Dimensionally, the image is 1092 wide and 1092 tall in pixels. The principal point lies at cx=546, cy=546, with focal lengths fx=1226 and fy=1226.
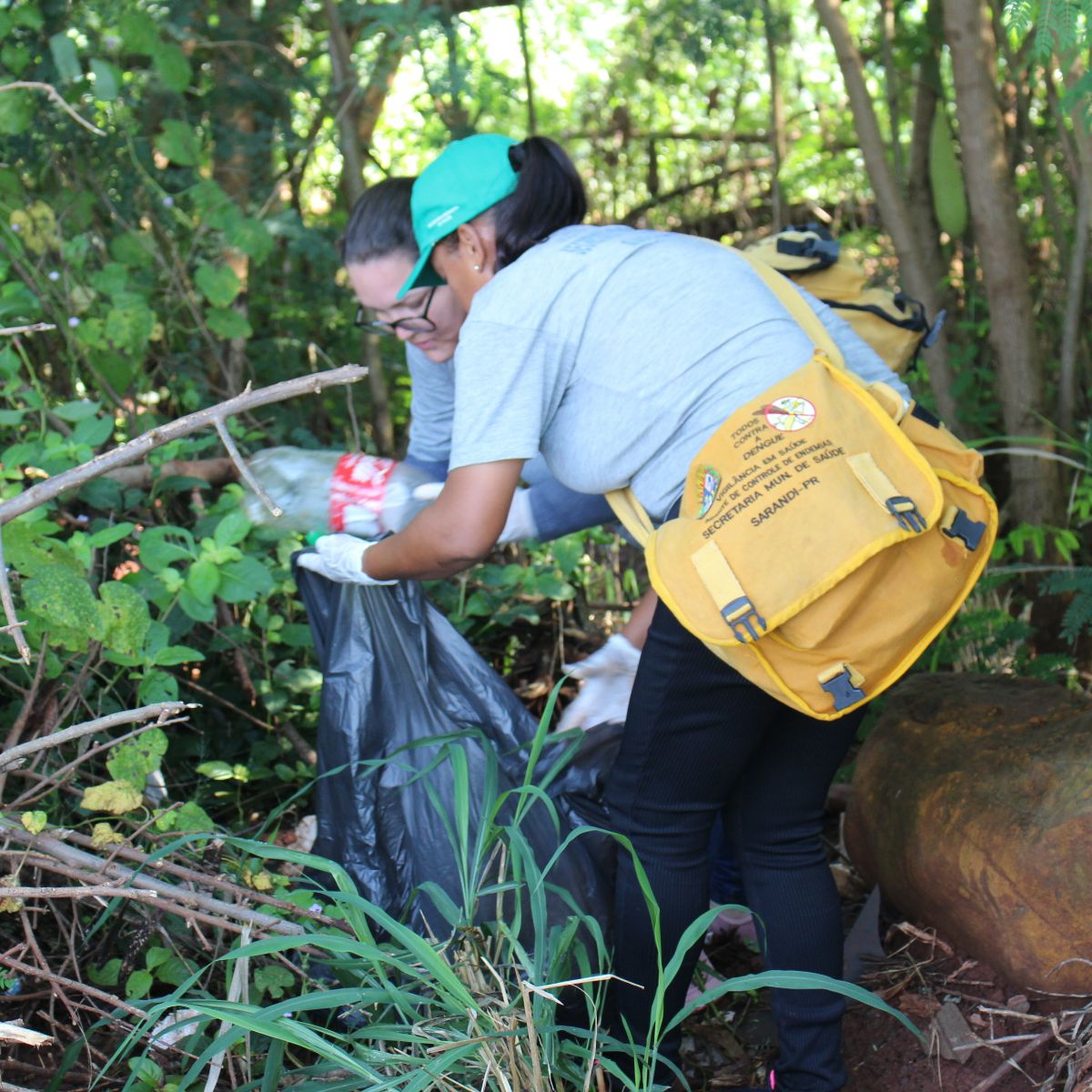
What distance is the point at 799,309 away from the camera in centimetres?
188

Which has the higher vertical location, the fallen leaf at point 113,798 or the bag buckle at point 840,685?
the bag buckle at point 840,685

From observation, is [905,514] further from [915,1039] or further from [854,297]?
[915,1039]

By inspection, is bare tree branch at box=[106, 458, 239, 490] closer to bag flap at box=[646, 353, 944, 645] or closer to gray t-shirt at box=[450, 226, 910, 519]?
gray t-shirt at box=[450, 226, 910, 519]

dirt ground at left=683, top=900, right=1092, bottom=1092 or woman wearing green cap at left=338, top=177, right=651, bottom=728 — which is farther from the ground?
woman wearing green cap at left=338, top=177, right=651, bottom=728

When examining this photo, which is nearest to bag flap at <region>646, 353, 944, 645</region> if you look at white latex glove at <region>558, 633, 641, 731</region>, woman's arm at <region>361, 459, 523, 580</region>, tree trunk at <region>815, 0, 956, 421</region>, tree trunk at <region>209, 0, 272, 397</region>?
woman's arm at <region>361, 459, 523, 580</region>

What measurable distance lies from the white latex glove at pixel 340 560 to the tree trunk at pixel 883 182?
212cm

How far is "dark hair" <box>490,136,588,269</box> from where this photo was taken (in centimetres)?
193

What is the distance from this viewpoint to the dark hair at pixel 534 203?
1.93 meters

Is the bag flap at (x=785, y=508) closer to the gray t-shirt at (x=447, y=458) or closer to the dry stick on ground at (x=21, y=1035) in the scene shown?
the gray t-shirt at (x=447, y=458)

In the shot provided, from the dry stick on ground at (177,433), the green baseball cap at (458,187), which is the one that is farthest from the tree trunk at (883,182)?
the dry stick on ground at (177,433)

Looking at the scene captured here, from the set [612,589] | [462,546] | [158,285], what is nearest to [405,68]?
[158,285]

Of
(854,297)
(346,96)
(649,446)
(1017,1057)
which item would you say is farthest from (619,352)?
(346,96)

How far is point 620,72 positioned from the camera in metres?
5.78

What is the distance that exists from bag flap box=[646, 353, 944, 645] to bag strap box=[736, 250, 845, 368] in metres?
0.12
